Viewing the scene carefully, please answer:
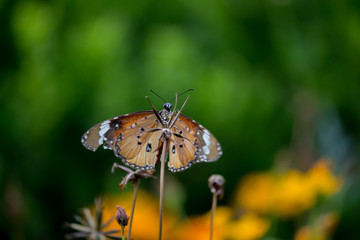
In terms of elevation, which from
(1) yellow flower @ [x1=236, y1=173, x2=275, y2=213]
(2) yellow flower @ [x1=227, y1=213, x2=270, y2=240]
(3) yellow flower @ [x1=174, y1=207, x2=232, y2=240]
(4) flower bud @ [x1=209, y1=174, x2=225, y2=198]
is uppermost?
(1) yellow flower @ [x1=236, y1=173, x2=275, y2=213]

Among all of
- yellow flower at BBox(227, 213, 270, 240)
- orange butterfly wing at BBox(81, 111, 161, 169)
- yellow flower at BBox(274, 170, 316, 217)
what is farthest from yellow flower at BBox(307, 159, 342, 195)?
orange butterfly wing at BBox(81, 111, 161, 169)

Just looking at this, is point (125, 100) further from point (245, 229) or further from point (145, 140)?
point (145, 140)

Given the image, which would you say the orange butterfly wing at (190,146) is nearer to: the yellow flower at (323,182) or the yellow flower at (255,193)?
the yellow flower at (323,182)

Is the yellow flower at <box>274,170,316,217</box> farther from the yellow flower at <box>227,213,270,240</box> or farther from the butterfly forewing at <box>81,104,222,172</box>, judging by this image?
the butterfly forewing at <box>81,104,222,172</box>

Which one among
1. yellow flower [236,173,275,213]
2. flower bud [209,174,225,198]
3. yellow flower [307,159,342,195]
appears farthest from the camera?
yellow flower [236,173,275,213]

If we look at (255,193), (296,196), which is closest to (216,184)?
(296,196)

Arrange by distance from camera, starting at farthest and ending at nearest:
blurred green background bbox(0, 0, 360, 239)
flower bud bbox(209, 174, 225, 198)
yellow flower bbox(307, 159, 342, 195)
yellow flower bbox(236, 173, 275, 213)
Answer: blurred green background bbox(0, 0, 360, 239), yellow flower bbox(236, 173, 275, 213), yellow flower bbox(307, 159, 342, 195), flower bud bbox(209, 174, 225, 198)

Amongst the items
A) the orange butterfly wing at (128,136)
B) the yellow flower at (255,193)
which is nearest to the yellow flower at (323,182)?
the yellow flower at (255,193)

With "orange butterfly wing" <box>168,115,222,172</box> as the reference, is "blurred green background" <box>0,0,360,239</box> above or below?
above
